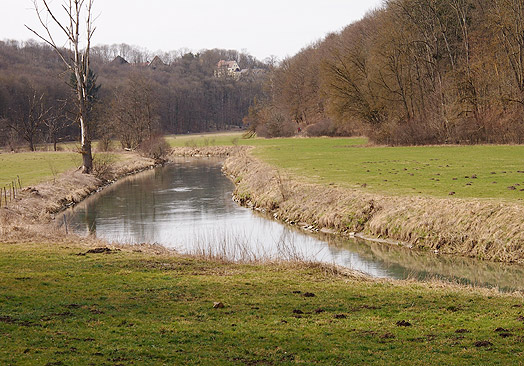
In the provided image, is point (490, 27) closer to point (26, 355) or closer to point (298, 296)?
point (298, 296)

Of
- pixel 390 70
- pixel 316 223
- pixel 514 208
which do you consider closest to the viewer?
pixel 514 208

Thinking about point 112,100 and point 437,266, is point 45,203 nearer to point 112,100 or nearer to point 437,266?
point 437,266

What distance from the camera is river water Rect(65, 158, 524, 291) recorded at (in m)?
18.8

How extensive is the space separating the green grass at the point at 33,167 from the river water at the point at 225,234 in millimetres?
5841

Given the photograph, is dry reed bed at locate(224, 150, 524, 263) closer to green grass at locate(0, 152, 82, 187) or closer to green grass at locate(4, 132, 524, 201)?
green grass at locate(4, 132, 524, 201)

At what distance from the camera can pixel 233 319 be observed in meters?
9.99

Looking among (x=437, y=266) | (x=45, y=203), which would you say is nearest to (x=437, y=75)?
(x=45, y=203)

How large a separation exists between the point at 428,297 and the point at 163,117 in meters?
153

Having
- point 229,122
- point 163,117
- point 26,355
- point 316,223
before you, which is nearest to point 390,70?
point 316,223

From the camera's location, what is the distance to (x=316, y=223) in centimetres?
2770

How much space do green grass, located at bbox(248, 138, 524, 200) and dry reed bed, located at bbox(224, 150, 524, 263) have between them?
1789 millimetres

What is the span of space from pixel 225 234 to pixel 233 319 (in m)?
16.2

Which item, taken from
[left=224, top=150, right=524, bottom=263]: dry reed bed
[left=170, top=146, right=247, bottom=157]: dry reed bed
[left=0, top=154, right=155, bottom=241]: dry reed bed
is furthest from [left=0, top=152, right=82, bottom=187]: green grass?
[left=170, top=146, right=247, bottom=157]: dry reed bed

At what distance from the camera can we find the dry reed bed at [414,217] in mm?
19734
